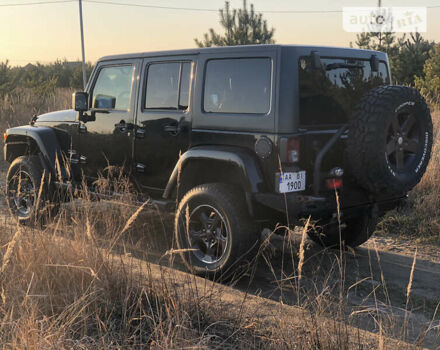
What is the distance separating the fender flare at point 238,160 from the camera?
371 cm

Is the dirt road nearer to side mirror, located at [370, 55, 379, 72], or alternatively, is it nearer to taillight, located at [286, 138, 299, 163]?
taillight, located at [286, 138, 299, 163]

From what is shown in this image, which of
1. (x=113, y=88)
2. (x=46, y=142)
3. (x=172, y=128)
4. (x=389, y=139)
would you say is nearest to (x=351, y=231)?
(x=389, y=139)

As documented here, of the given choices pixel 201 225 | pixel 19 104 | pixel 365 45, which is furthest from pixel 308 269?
pixel 365 45

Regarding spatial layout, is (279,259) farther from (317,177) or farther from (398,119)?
(398,119)

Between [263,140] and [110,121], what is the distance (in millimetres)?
2034

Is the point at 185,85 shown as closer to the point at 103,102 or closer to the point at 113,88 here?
the point at 113,88

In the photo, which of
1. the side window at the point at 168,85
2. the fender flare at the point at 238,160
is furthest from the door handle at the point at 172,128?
the fender flare at the point at 238,160

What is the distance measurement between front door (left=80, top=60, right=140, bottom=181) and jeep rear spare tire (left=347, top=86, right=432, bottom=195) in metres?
2.29

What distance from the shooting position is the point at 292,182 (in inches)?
143

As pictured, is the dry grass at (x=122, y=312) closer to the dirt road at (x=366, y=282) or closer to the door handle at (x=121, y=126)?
the dirt road at (x=366, y=282)

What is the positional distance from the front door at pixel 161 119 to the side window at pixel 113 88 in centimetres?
27

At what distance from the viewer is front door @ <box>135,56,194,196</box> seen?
4398mm

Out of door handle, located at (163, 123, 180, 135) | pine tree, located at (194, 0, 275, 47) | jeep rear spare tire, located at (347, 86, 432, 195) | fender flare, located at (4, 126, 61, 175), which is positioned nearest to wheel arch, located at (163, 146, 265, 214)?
door handle, located at (163, 123, 180, 135)

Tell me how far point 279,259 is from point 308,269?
14.3 inches
